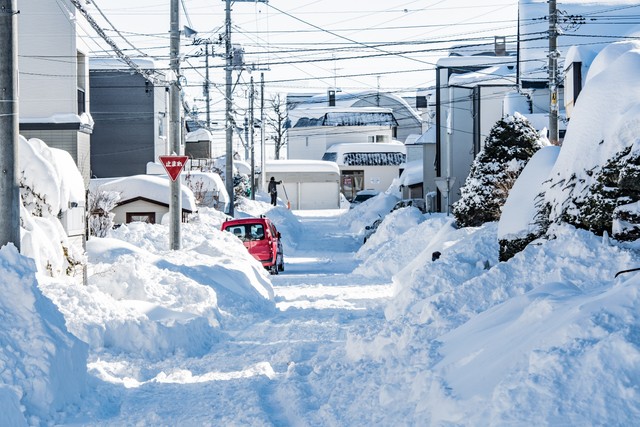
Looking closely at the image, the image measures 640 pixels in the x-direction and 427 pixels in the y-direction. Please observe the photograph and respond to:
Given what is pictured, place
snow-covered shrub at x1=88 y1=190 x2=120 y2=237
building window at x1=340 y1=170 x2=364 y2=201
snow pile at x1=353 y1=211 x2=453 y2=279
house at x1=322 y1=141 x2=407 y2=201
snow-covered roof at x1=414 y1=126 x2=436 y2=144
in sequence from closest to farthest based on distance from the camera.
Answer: snow pile at x1=353 y1=211 x2=453 y2=279, snow-covered shrub at x1=88 y1=190 x2=120 y2=237, snow-covered roof at x1=414 y1=126 x2=436 y2=144, house at x1=322 y1=141 x2=407 y2=201, building window at x1=340 y1=170 x2=364 y2=201

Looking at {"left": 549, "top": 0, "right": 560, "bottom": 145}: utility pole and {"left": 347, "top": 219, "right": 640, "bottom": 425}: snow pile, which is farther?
{"left": 549, "top": 0, "right": 560, "bottom": 145}: utility pole

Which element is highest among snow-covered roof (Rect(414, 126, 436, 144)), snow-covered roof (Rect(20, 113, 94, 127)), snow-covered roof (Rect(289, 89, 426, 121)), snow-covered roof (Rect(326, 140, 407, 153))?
snow-covered roof (Rect(289, 89, 426, 121))

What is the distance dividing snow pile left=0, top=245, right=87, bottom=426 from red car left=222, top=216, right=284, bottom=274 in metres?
19.6

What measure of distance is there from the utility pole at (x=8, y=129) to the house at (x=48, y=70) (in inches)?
646

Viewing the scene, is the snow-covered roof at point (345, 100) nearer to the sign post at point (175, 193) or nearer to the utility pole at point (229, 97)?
the utility pole at point (229, 97)

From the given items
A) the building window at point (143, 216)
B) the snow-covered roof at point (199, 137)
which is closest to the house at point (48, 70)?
the building window at point (143, 216)

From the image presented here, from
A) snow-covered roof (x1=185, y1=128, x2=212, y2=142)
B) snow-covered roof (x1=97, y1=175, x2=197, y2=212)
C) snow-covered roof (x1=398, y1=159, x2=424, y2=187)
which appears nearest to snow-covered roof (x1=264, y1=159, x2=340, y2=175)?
snow-covered roof (x1=185, y1=128, x2=212, y2=142)

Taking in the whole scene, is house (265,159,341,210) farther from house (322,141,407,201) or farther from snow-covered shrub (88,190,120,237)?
snow-covered shrub (88,190,120,237)

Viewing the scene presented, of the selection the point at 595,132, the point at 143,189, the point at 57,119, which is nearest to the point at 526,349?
the point at 595,132

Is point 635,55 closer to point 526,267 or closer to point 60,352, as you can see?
point 526,267

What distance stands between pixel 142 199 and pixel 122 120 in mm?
15891

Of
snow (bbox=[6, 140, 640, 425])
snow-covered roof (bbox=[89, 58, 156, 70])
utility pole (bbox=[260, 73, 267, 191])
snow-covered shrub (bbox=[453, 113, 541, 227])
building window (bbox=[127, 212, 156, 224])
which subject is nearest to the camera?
snow (bbox=[6, 140, 640, 425])

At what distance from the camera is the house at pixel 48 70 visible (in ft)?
90.0

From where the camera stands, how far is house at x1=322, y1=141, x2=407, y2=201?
3501 inches
